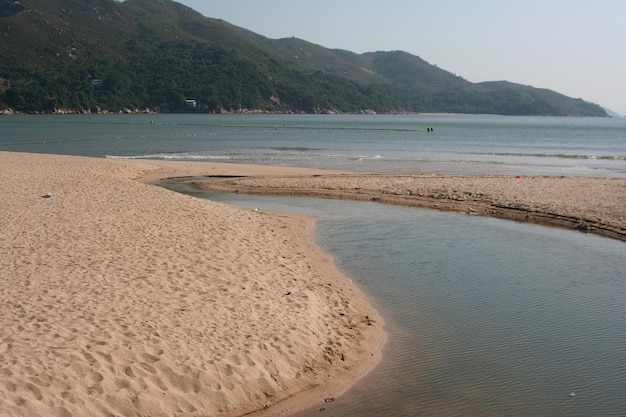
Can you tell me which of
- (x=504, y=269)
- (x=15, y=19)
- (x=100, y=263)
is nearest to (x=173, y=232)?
(x=100, y=263)

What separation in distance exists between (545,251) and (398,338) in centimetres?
777

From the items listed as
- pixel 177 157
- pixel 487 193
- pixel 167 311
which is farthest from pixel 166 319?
pixel 177 157

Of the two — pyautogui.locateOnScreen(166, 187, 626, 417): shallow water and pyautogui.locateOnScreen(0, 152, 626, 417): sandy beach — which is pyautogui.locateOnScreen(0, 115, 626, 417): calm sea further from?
pyautogui.locateOnScreen(0, 152, 626, 417): sandy beach

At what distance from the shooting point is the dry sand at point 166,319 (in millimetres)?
6551

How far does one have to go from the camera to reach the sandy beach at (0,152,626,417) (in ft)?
21.6

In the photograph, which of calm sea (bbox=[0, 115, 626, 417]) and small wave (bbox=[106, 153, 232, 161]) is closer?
calm sea (bbox=[0, 115, 626, 417])

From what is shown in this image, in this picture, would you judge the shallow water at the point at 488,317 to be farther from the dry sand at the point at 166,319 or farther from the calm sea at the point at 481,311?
the dry sand at the point at 166,319

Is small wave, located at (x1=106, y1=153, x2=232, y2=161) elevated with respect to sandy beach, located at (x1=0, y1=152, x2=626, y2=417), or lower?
elevated

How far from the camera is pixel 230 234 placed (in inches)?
541

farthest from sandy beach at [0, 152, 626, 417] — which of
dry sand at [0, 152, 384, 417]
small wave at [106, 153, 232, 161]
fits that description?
small wave at [106, 153, 232, 161]

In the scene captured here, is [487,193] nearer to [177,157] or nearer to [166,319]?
[166,319]

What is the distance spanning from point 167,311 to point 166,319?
0.30 meters

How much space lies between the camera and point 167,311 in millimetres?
8500

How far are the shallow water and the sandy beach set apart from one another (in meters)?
0.62
